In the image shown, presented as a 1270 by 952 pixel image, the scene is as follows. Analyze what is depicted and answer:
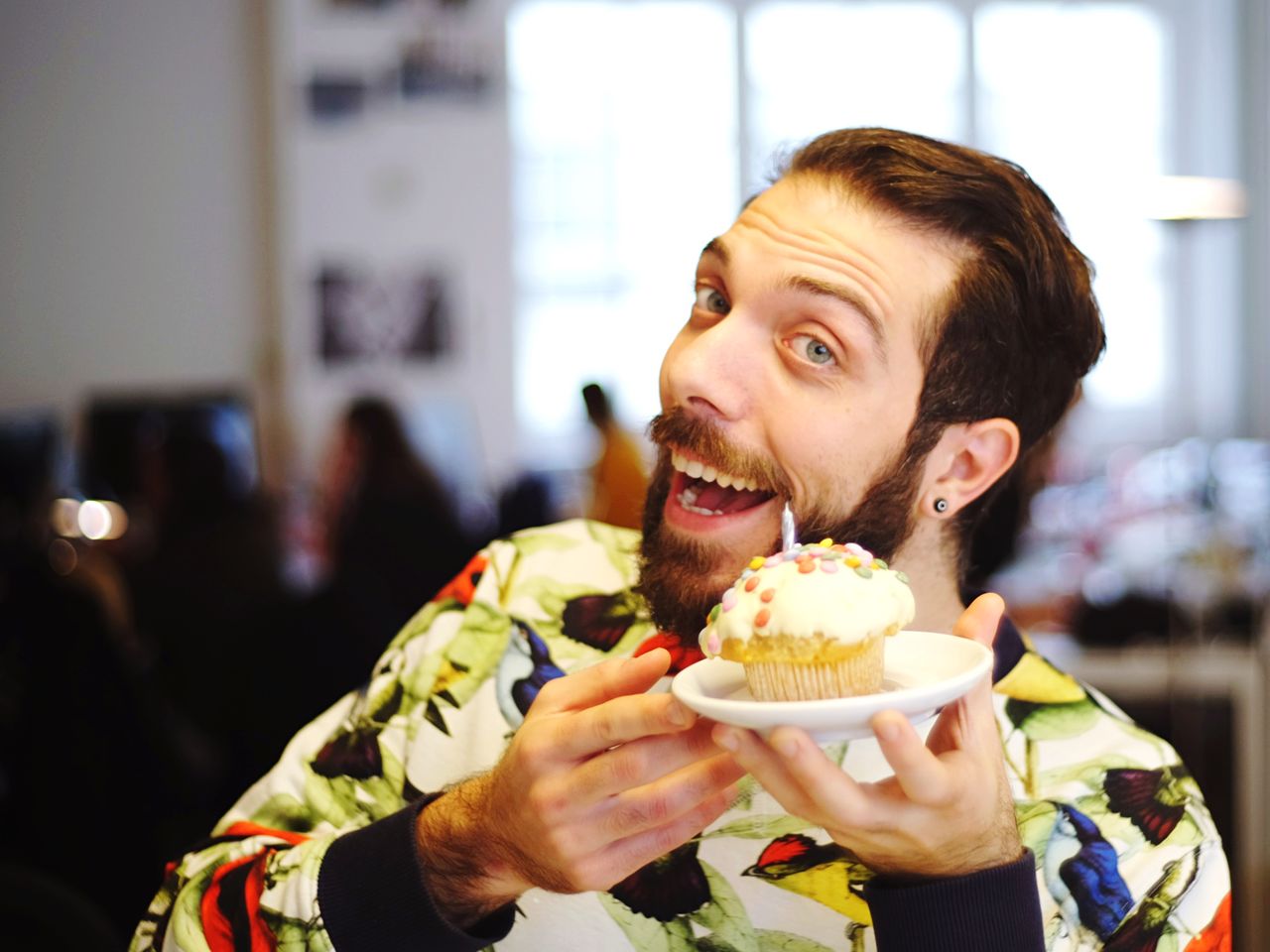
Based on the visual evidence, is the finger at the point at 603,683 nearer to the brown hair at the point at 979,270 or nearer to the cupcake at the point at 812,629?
the cupcake at the point at 812,629

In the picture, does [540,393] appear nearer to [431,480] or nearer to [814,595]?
[431,480]

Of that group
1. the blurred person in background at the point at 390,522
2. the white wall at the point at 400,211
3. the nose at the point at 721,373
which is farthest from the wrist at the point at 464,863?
the white wall at the point at 400,211

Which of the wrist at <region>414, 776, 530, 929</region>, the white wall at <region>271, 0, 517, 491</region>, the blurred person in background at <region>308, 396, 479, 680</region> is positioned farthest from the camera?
the white wall at <region>271, 0, 517, 491</region>

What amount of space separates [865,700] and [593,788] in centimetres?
23

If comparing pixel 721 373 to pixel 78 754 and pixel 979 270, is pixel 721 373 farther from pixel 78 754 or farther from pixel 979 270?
pixel 78 754

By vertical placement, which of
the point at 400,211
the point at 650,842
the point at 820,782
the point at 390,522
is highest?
the point at 400,211

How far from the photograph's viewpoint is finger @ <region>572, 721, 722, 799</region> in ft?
3.00

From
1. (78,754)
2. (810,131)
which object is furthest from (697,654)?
(810,131)

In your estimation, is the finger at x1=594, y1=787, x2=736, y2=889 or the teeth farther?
the teeth

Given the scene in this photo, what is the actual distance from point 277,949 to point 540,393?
18.2 ft

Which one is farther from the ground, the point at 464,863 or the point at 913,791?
the point at 913,791

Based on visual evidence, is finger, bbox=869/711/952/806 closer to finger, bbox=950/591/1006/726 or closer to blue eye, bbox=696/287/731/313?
finger, bbox=950/591/1006/726

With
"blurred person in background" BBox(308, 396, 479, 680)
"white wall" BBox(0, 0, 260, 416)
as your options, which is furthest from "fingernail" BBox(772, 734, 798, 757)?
"white wall" BBox(0, 0, 260, 416)

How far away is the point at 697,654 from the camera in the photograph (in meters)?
1.33
